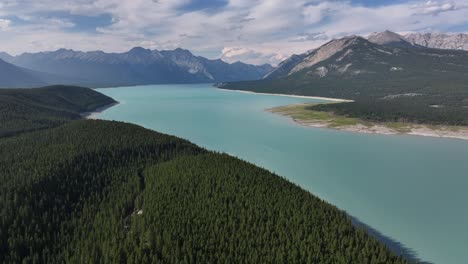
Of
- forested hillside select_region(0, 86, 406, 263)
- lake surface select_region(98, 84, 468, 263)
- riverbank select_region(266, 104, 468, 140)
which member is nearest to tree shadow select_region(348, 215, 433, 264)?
lake surface select_region(98, 84, 468, 263)

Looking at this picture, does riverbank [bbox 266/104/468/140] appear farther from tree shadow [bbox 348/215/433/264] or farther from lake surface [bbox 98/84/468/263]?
tree shadow [bbox 348/215/433/264]

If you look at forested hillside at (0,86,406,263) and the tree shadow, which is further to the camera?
the tree shadow

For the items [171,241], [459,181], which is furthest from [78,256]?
[459,181]

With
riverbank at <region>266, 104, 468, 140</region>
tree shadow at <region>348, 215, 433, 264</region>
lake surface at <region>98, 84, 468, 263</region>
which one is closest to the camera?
tree shadow at <region>348, 215, 433, 264</region>

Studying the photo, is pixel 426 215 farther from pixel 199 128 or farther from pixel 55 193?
pixel 199 128

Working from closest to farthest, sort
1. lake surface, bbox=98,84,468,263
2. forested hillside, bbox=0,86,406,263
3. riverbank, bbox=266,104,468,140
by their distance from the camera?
forested hillside, bbox=0,86,406,263 < lake surface, bbox=98,84,468,263 < riverbank, bbox=266,104,468,140

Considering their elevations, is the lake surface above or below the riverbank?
below

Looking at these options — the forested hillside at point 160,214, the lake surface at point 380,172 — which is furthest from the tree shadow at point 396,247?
the forested hillside at point 160,214
